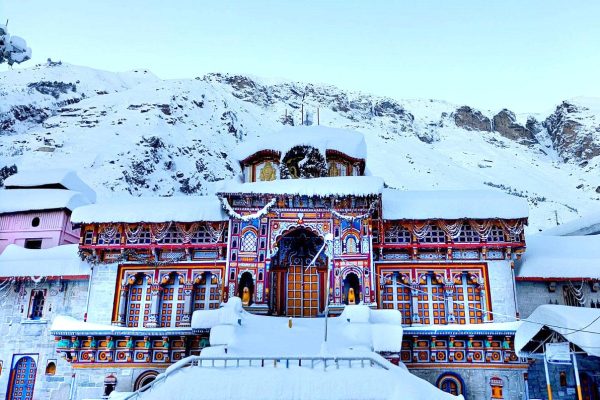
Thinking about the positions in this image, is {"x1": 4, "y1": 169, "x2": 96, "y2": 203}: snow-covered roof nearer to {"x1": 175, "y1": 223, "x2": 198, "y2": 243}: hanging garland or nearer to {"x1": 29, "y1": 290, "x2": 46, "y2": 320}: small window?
{"x1": 29, "y1": 290, "x2": 46, "y2": 320}: small window

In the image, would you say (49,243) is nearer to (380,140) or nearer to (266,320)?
(266,320)

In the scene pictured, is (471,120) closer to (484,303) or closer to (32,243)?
(484,303)

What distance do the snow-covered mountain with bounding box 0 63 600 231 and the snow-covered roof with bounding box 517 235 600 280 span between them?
20.5m

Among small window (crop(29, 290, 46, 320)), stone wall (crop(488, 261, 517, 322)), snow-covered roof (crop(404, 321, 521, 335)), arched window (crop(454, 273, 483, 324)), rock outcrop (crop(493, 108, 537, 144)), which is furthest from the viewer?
rock outcrop (crop(493, 108, 537, 144))

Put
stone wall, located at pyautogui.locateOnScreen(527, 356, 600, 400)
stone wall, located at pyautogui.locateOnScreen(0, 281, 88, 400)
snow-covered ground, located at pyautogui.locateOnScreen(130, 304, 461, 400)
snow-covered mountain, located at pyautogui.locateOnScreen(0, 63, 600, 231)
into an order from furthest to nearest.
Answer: snow-covered mountain, located at pyautogui.locateOnScreen(0, 63, 600, 231) → stone wall, located at pyautogui.locateOnScreen(0, 281, 88, 400) → stone wall, located at pyautogui.locateOnScreen(527, 356, 600, 400) → snow-covered ground, located at pyautogui.locateOnScreen(130, 304, 461, 400)

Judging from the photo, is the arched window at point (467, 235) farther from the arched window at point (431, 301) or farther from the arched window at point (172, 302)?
the arched window at point (172, 302)

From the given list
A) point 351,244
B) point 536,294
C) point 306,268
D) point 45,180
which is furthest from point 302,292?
point 45,180

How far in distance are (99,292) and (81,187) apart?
16.7 metres

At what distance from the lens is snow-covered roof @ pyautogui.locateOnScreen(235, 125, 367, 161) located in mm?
21141

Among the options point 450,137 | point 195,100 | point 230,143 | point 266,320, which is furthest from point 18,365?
point 450,137

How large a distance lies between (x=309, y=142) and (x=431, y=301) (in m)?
8.29

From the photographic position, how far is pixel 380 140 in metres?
84.0

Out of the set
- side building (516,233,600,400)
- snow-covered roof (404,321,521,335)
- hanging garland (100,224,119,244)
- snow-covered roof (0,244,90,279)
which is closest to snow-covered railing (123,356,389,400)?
snow-covered roof (404,321,521,335)

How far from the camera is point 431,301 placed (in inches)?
763
